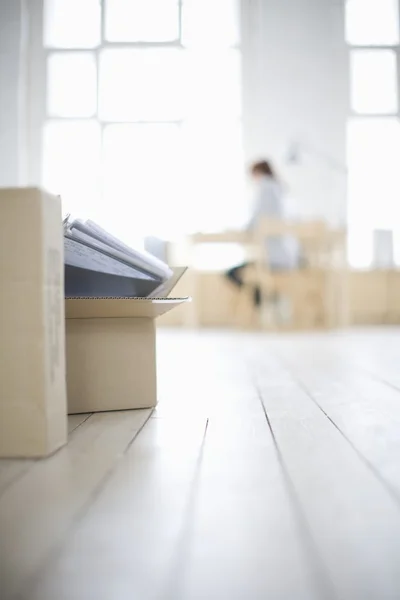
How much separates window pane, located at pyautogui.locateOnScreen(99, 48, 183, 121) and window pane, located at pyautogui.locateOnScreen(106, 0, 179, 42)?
0.42ft

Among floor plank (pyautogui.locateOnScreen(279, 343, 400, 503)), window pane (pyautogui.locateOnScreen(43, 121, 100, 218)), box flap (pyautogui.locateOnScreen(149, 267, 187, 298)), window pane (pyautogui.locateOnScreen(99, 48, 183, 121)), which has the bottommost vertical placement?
floor plank (pyautogui.locateOnScreen(279, 343, 400, 503))

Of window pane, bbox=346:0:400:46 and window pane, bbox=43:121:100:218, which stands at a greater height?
window pane, bbox=346:0:400:46

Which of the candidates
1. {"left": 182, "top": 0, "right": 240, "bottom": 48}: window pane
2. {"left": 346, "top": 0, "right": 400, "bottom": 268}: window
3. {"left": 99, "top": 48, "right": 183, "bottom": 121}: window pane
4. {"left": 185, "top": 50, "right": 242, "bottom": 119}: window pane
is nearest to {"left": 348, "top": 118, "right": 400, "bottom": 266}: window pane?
{"left": 346, "top": 0, "right": 400, "bottom": 268}: window

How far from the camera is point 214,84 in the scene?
5.96 meters

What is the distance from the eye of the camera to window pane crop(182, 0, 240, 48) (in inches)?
233

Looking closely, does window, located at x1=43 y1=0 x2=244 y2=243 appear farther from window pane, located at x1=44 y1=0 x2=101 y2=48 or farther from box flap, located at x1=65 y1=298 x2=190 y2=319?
box flap, located at x1=65 y1=298 x2=190 y2=319

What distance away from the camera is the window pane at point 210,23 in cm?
591

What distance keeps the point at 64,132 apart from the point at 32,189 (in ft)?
17.9

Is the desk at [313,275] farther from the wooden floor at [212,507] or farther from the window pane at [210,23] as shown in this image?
the wooden floor at [212,507]

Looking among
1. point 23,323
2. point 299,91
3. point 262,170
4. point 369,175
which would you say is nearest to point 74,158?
point 299,91

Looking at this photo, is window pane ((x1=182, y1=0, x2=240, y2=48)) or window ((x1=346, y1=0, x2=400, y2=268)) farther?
window ((x1=346, y1=0, x2=400, y2=268))

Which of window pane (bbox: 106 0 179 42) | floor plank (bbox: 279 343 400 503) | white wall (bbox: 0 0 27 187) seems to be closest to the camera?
floor plank (bbox: 279 343 400 503)

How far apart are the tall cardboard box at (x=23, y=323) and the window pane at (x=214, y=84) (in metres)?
5.38

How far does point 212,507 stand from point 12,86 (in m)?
5.85
